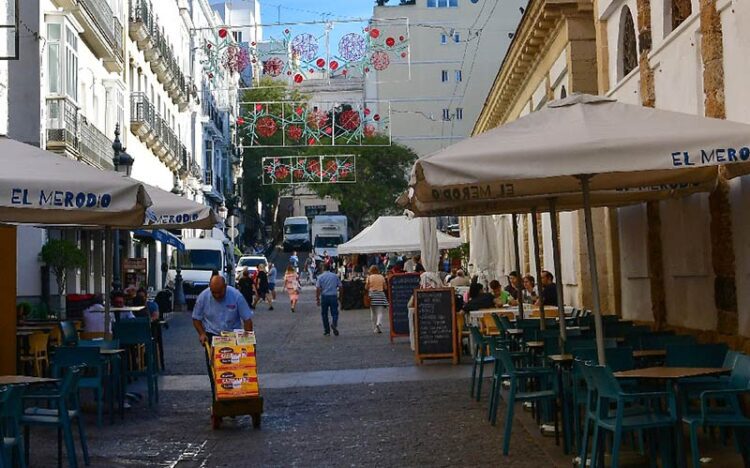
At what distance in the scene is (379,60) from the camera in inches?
1245

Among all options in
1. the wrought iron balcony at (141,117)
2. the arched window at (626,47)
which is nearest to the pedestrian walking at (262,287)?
the wrought iron balcony at (141,117)

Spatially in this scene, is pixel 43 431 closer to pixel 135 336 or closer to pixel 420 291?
pixel 135 336

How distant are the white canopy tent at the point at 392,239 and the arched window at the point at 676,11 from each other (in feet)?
55.8

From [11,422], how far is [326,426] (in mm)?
4793

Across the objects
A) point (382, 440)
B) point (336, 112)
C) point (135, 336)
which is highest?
point (336, 112)

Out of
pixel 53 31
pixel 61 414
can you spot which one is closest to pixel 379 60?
pixel 53 31

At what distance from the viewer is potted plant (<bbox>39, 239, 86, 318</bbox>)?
82.3 ft

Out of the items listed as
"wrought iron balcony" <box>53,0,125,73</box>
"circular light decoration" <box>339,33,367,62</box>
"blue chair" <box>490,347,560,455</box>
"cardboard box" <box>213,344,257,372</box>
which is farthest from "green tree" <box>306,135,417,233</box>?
"blue chair" <box>490,347,560,455</box>

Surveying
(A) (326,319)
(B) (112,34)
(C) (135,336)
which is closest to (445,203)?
(C) (135,336)

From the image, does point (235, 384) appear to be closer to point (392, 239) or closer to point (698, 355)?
point (698, 355)

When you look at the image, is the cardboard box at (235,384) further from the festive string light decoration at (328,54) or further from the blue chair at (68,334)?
the festive string light decoration at (328,54)

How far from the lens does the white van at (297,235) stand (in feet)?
287

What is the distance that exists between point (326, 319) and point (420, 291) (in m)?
8.23

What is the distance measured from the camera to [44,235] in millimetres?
26547
